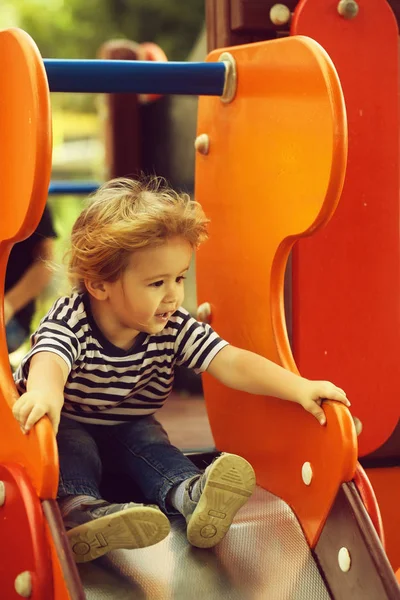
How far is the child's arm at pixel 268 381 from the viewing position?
1253mm

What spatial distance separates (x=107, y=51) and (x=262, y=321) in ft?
5.95

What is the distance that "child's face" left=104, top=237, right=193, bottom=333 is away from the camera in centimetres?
127

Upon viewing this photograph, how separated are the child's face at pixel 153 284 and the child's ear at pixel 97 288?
2 centimetres

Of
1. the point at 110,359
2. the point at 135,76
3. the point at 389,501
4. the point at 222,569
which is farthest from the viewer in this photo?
the point at 389,501

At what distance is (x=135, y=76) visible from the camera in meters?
1.43

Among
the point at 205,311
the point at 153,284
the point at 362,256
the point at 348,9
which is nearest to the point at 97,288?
the point at 153,284

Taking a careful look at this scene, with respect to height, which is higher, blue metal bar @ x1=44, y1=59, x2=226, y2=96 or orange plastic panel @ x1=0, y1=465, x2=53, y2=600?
blue metal bar @ x1=44, y1=59, x2=226, y2=96

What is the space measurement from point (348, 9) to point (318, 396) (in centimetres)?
75

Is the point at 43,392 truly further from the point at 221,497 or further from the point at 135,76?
the point at 135,76

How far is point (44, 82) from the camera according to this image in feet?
3.72

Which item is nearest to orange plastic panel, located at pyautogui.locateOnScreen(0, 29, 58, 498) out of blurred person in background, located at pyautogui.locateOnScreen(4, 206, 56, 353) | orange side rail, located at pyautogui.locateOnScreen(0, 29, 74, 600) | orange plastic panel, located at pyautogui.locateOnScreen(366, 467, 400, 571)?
orange side rail, located at pyautogui.locateOnScreen(0, 29, 74, 600)

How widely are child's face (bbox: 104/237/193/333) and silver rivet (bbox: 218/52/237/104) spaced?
363mm

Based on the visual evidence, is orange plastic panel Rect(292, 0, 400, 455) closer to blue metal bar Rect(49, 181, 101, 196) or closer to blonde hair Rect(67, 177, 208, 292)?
blonde hair Rect(67, 177, 208, 292)

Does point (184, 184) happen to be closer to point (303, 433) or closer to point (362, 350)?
point (362, 350)
